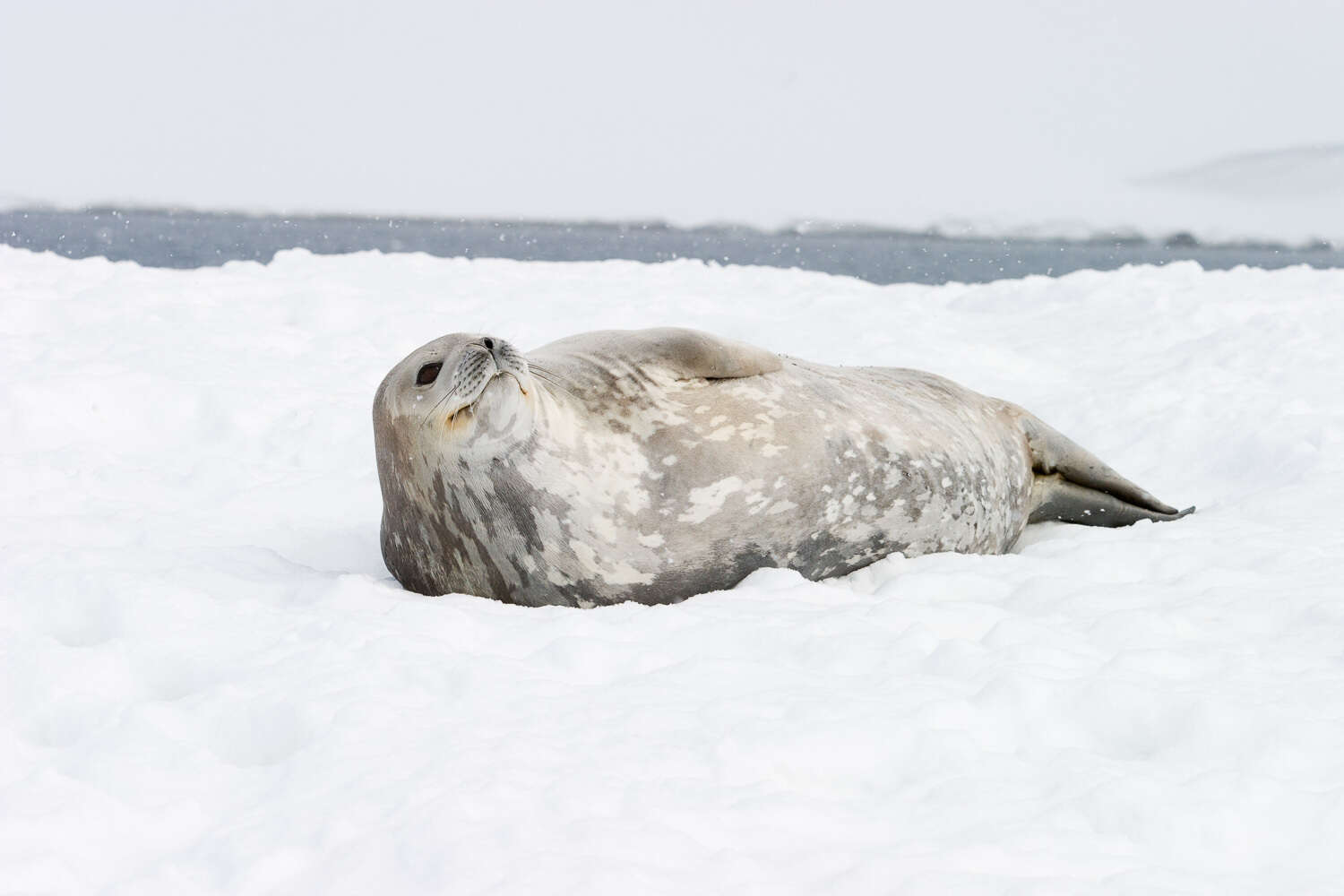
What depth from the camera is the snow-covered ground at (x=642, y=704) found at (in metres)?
1.65

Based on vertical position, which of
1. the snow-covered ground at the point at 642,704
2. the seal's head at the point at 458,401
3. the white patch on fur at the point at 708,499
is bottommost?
the snow-covered ground at the point at 642,704

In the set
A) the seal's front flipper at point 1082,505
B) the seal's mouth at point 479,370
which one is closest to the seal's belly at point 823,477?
the seal's front flipper at point 1082,505

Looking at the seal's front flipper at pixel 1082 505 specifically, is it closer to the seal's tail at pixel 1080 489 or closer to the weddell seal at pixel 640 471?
the seal's tail at pixel 1080 489

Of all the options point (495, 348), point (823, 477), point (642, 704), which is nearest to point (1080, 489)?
point (823, 477)

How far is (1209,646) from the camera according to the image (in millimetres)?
2545

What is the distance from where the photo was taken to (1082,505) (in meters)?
4.10

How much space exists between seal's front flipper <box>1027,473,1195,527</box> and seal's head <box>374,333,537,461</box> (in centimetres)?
199

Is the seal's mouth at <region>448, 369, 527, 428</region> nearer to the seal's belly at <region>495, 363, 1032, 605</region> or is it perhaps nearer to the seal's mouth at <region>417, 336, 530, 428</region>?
the seal's mouth at <region>417, 336, 530, 428</region>

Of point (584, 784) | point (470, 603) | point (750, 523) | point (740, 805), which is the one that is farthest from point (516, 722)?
point (750, 523)

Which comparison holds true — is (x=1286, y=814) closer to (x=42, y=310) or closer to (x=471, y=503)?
(x=471, y=503)

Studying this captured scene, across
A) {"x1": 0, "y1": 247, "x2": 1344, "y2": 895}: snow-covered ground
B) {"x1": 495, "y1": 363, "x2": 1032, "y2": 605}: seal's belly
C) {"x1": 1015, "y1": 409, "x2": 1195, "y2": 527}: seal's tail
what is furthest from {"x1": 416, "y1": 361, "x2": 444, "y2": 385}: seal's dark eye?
{"x1": 1015, "y1": 409, "x2": 1195, "y2": 527}: seal's tail

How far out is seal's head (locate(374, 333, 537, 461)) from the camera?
2828 millimetres

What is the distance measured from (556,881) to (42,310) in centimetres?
565

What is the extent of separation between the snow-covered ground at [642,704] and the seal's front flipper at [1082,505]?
10cm
